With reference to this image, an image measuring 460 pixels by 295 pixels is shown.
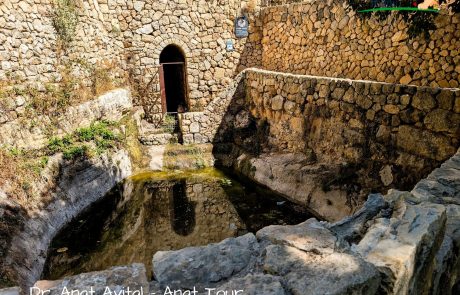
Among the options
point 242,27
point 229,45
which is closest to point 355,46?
point 242,27

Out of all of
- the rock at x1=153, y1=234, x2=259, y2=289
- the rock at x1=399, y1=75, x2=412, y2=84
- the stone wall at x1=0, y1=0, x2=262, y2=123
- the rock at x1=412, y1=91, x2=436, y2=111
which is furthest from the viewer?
the stone wall at x1=0, y1=0, x2=262, y2=123

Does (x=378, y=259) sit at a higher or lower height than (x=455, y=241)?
higher

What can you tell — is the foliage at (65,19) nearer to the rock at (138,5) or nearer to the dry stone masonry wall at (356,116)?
the rock at (138,5)

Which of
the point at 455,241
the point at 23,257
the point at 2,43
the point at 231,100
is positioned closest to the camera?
the point at 455,241

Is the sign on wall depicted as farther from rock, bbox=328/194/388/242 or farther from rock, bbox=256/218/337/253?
rock, bbox=256/218/337/253

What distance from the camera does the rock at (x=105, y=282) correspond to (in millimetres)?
1731

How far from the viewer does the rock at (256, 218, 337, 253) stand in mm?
2008

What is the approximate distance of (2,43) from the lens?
6.70 meters

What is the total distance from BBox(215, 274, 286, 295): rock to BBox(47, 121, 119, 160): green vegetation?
5.95 m

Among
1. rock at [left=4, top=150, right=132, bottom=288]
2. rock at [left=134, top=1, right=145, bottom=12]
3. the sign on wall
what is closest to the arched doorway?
rock at [left=134, top=1, right=145, bottom=12]

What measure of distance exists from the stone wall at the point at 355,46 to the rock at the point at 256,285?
149 inches


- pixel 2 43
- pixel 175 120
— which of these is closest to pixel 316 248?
pixel 2 43

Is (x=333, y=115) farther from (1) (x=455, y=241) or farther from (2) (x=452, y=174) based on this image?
(1) (x=455, y=241)

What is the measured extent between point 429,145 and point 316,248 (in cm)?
391
